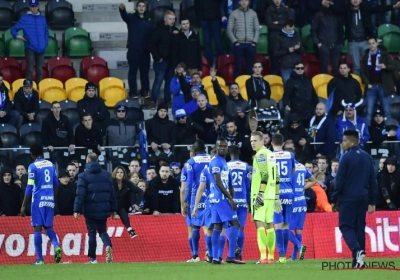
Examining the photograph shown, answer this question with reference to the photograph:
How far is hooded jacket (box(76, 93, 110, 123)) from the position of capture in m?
27.3

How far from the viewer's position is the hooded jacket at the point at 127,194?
23766 mm

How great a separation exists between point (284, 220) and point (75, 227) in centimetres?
458

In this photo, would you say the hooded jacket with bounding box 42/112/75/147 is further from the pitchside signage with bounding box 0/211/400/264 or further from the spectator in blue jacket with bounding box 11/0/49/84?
the spectator in blue jacket with bounding box 11/0/49/84

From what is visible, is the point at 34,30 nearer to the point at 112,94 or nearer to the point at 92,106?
the point at 112,94

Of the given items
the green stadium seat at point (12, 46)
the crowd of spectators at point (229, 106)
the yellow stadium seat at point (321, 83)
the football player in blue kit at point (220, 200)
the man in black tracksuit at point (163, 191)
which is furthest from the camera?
the green stadium seat at point (12, 46)

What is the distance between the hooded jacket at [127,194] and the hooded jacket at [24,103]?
13.1ft

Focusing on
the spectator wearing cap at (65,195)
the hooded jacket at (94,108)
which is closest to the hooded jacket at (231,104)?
the hooded jacket at (94,108)

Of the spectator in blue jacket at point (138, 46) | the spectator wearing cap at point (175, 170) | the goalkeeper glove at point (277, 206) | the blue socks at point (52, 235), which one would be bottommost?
the blue socks at point (52, 235)

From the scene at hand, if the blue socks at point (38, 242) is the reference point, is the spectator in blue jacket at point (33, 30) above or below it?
above

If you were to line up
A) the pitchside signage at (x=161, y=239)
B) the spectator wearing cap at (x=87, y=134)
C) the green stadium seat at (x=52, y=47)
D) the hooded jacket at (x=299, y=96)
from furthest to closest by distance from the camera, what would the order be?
the green stadium seat at (x=52, y=47) < the hooded jacket at (x=299, y=96) < the spectator wearing cap at (x=87, y=134) < the pitchside signage at (x=161, y=239)

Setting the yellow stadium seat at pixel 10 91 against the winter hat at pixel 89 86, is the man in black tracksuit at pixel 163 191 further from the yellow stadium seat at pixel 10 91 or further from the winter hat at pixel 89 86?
the yellow stadium seat at pixel 10 91

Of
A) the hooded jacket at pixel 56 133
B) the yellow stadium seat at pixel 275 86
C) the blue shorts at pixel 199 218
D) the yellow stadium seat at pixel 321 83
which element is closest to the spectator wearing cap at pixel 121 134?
the hooded jacket at pixel 56 133

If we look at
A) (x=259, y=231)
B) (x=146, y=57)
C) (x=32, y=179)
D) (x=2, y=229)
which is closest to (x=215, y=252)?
(x=259, y=231)

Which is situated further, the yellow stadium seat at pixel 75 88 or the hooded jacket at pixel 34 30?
the yellow stadium seat at pixel 75 88
